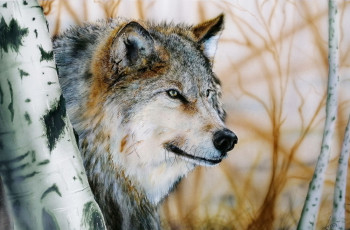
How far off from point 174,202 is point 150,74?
1.03 meters

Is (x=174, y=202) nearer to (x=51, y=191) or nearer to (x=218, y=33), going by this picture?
(x=218, y=33)

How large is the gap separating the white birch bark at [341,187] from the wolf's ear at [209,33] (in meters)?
1.25

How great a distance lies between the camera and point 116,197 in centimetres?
363

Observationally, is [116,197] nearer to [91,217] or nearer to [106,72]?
[106,72]

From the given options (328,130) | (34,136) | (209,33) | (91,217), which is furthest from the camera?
(328,130)

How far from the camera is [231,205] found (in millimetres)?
3928

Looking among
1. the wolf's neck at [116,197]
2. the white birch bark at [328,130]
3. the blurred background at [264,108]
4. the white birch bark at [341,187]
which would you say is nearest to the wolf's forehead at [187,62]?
the blurred background at [264,108]

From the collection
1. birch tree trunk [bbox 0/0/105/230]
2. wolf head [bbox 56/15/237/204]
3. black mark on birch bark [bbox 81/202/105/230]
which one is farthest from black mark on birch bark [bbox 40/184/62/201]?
wolf head [bbox 56/15/237/204]

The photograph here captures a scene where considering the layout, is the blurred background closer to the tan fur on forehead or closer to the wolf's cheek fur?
the wolf's cheek fur

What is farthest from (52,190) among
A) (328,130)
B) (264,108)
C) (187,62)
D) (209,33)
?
(328,130)

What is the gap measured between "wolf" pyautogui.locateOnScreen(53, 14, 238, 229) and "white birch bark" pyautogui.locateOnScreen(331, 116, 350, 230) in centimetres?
97

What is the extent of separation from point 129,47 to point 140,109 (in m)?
0.44

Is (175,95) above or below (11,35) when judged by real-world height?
below

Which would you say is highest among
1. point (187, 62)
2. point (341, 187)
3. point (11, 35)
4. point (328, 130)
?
point (11, 35)
